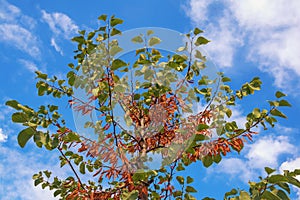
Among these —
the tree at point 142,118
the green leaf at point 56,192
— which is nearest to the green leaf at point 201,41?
the tree at point 142,118

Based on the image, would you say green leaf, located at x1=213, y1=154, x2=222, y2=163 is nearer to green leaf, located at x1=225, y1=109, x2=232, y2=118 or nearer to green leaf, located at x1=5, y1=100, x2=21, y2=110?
green leaf, located at x1=225, y1=109, x2=232, y2=118

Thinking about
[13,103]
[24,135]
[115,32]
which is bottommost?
[24,135]

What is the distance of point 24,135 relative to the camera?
2.98 meters

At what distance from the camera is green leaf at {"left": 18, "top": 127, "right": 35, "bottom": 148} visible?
9.73ft

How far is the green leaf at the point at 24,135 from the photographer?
2.96 meters

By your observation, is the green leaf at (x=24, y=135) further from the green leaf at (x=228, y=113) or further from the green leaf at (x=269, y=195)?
the green leaf at (x=228, y=113)

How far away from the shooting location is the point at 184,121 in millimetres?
3836

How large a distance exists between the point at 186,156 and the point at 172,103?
701mm

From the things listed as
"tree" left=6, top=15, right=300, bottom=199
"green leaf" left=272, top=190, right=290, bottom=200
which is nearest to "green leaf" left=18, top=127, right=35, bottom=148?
"tree" left=6, top=15, right=300, bottom=199

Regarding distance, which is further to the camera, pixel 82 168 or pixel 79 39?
pixel 82 168

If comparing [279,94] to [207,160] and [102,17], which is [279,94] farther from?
[102,17]

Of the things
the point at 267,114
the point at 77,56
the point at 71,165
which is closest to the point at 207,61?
the point at 267,114

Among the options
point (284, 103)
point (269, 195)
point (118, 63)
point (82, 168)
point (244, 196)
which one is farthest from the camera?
point (82, 168)

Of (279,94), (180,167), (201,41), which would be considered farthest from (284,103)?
(180,167)
